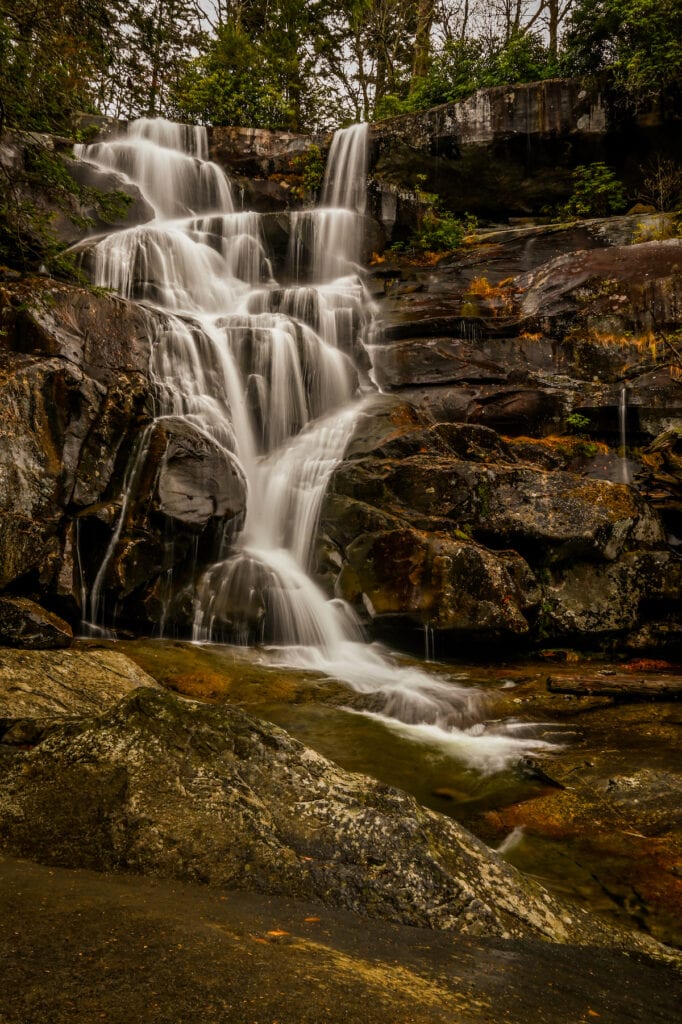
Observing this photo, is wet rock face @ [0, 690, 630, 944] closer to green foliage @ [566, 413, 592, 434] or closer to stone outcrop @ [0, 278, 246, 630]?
stone outcrop @ [0, 278, 246, 630]

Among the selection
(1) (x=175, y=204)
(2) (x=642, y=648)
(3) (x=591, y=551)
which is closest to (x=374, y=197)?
(1) (x=175, y=204)

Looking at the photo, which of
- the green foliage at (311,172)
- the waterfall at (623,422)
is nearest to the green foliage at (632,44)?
the green foliage at (311,172)

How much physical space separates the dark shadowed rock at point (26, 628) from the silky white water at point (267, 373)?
1422mm

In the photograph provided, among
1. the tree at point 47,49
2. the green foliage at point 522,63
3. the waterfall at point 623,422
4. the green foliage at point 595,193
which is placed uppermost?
the green foliage at point 522,63

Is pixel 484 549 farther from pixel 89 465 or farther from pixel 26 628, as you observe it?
pixel 26 628

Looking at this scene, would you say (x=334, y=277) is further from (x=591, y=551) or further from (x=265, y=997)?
(x=265, y=997)

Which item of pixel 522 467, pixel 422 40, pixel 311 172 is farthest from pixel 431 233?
pixel 422 40

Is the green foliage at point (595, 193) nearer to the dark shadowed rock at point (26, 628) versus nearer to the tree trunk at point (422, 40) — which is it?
the tree trunk at point (422, 40)

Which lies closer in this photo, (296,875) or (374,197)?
(296,875)

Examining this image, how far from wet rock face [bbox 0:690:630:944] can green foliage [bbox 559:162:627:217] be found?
18.0 meters

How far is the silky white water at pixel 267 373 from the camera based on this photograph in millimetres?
7891

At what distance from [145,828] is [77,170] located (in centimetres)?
1639

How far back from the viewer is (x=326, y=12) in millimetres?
24797

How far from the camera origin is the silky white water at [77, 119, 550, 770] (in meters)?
7.89
